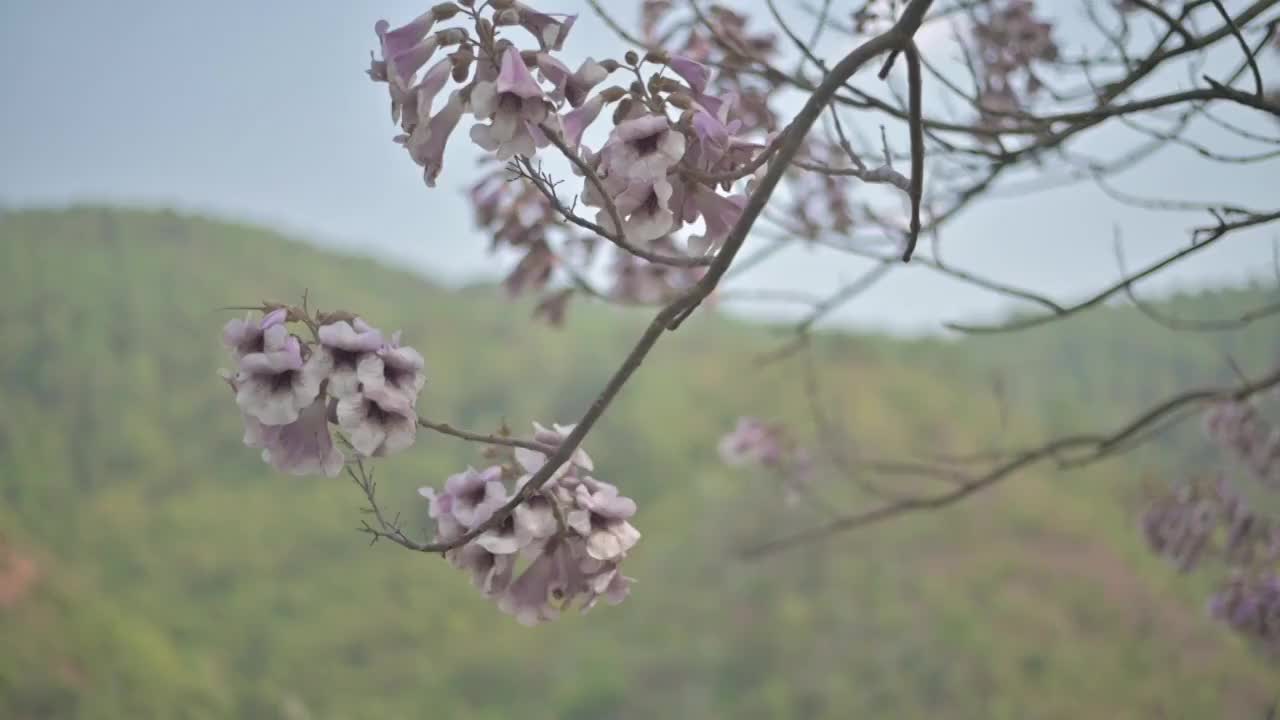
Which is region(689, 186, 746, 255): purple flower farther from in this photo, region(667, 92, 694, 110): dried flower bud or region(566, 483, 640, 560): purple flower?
region(566, 483, 640, 560): purple flower

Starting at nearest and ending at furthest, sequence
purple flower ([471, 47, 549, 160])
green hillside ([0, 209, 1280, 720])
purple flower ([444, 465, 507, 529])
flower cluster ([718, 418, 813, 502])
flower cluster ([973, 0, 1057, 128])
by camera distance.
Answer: purple flower ([471, 47, 549, 160]) → purple flower ([444, 465, 507, 529]) → flower cluster ([973, 0, 1057, 128]) → flower cluster ([718, 418, 813, 502]) → green hillside ([0, 209, 1280, 720])

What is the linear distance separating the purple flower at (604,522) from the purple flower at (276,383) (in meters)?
0.21

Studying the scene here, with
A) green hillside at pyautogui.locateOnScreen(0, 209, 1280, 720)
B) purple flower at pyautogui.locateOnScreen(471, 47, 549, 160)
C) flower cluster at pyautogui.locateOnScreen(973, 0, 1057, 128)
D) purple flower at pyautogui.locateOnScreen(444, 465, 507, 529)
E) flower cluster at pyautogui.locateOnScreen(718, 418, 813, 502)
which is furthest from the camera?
green hillside at pyautogui.locateOnScreen(0, 209, 1280, 720)

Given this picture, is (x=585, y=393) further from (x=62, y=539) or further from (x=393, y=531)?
(x=393, y=531)

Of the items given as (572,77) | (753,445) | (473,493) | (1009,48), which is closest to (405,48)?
(572,77)

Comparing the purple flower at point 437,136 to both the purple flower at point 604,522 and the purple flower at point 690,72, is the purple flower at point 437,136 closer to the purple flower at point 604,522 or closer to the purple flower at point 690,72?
the purple flower at point 690,72

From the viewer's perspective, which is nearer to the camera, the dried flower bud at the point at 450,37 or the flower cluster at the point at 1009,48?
the dried flower bud at the point at 450,37

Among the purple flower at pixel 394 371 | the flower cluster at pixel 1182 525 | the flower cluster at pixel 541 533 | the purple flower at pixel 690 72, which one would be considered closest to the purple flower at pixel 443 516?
the flower cluster at pixel 541 533

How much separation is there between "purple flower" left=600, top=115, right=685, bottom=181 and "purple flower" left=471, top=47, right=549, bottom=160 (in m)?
0.05

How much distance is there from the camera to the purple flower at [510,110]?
64 centimetres

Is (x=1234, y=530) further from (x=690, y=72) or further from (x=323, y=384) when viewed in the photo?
(x=323, y=384)

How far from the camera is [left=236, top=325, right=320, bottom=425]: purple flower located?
0.65m

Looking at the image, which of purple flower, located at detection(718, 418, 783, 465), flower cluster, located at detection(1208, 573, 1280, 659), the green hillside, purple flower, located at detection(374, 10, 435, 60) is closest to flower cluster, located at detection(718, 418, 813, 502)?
purple flower, located at detection(718, 418, 783, 465)

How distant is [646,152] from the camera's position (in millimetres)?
672
